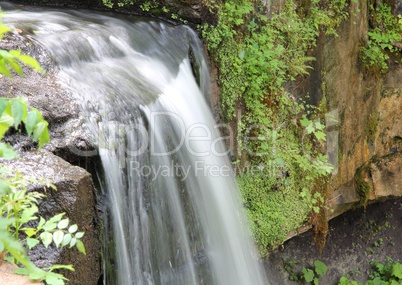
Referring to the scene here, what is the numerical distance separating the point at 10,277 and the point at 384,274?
714 cm

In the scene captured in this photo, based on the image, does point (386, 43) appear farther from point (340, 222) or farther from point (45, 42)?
point (45, 42)

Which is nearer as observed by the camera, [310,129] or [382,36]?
[310,129]

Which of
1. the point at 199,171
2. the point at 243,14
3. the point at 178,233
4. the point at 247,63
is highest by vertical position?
the point at 243,14

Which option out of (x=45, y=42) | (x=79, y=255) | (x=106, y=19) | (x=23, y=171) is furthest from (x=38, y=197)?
(x=106, y=19)

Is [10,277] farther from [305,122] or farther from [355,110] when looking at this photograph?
Answer: [355,110]

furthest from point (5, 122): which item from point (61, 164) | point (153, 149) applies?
point (153, 149)

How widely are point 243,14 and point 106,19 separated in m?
1.60

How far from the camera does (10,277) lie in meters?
2.31

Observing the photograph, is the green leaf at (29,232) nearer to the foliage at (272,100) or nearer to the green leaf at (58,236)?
the green leaf at (58,236)

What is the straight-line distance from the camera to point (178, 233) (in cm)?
464

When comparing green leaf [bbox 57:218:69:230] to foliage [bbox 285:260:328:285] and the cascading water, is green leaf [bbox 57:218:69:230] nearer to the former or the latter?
the cascading water

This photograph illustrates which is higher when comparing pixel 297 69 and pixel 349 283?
pixel 297 69

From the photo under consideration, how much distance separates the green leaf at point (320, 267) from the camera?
25.0 feet

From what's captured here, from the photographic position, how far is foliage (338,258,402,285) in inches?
315
